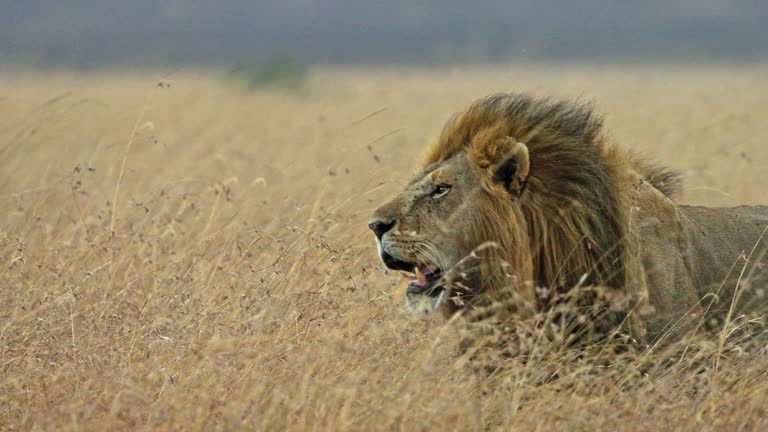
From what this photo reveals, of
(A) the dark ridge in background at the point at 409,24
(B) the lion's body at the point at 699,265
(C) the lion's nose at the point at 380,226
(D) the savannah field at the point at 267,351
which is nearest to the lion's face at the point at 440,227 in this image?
(C) the lion's nose at the point at 380,226

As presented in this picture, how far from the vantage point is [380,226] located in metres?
5.30

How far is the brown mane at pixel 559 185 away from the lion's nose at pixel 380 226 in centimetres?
42

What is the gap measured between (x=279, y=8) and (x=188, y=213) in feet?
335

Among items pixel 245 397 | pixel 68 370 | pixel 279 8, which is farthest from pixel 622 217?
pixel 279 8

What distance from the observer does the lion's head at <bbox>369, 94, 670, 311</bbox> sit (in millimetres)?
5250

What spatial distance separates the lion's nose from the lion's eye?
243 mm

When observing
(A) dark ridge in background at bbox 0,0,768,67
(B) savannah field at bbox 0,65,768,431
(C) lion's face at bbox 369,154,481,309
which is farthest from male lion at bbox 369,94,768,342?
(A) dark ridge in background at bbox 0,0,768,67

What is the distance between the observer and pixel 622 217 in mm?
5387

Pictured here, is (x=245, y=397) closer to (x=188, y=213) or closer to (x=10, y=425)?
(x=10, y=425)

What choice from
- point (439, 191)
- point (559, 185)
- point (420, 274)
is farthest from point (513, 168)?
point (420, 274)

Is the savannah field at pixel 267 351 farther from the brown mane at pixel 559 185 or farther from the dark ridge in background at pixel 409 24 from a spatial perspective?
the dark ridge in background at pixel 409 24

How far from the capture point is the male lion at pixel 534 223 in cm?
525

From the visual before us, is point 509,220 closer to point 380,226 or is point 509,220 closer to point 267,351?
point 380,226

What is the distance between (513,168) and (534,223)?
250 mm
